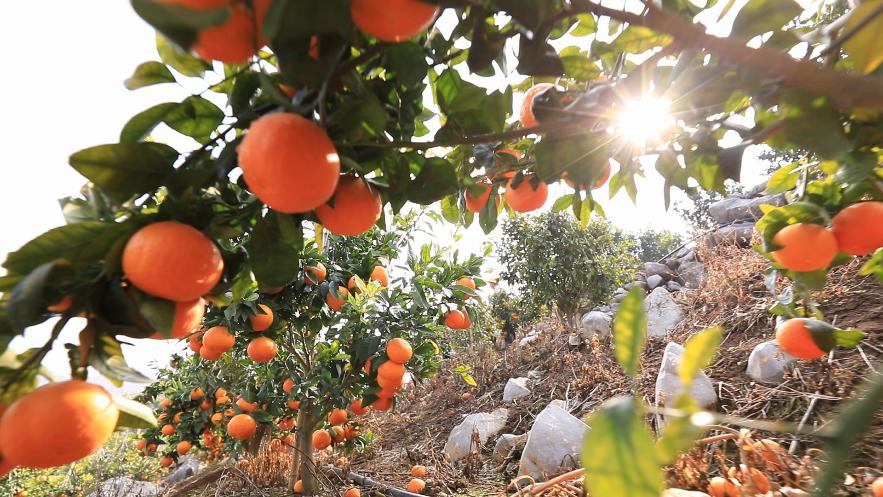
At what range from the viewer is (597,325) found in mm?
6617

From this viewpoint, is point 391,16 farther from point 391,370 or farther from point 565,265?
point 565,265

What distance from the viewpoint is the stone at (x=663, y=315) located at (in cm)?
501

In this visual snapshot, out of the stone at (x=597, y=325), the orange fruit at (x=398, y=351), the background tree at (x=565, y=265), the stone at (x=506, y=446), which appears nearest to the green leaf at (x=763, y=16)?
the orange fruit at (x=398, y=351)

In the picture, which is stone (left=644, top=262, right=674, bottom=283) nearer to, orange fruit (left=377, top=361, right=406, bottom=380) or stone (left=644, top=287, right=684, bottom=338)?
stone (left=644, top=287, right=684, bottom=338)

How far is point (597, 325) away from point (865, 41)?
6524 mm

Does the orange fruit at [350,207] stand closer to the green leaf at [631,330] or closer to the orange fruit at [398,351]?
the green leaf at [631,330]

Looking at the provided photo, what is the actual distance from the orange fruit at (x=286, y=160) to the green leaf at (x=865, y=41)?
2.22 ft

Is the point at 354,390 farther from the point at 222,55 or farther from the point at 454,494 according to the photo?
the point at 222,55

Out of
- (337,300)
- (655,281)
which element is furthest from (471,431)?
(655,281)

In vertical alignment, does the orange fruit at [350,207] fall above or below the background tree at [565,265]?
below

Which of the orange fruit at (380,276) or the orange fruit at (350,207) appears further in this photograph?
the orange fruit at (380,276)

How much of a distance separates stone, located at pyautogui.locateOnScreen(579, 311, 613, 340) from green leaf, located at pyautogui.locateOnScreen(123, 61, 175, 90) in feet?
20.6

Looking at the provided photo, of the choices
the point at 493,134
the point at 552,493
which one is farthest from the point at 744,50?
the point at 552,493

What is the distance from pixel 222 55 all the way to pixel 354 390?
2.29m
